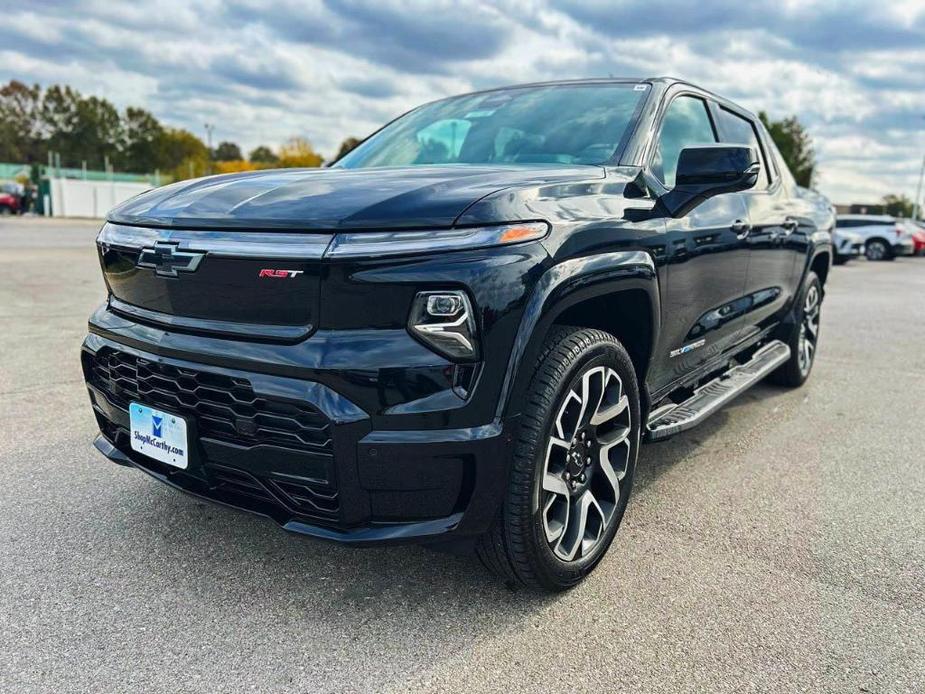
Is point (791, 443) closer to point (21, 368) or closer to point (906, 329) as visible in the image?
point (21, 368)

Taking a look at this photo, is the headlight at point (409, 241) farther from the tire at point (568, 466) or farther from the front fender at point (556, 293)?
the tire at point (568, 466)

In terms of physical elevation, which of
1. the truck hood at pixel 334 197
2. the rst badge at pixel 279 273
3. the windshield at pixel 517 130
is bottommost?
the rst badge at pixel 279 273

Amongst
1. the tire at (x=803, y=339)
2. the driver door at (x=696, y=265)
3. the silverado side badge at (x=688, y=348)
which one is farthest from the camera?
the tire at (x=803, y=339)

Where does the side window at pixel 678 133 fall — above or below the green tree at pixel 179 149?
below

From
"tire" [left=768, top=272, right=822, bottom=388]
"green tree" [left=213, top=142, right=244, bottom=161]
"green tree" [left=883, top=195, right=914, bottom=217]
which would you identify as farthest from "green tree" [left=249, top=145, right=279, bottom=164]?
"tire" [left=768, top=272, right=822, bottom=388]

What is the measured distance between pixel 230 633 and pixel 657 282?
1.88m

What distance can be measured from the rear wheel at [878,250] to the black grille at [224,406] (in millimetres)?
26967

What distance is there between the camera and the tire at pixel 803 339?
5156mm

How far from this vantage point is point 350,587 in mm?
2504

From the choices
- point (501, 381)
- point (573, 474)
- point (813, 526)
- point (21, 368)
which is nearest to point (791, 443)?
point (813, 526)

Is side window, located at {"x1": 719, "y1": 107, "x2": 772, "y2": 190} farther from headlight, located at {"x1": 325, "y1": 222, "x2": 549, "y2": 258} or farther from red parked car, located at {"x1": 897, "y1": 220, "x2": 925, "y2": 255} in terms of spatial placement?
red parked car, located at {"x1": 897, "y1": 220, "x2": 925, "y2": 255}

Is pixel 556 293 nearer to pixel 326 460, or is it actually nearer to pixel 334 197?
pixel 334 197

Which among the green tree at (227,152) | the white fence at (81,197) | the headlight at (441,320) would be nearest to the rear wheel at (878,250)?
the headlight at (441,320)

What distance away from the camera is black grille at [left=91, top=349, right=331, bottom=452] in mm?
2033
